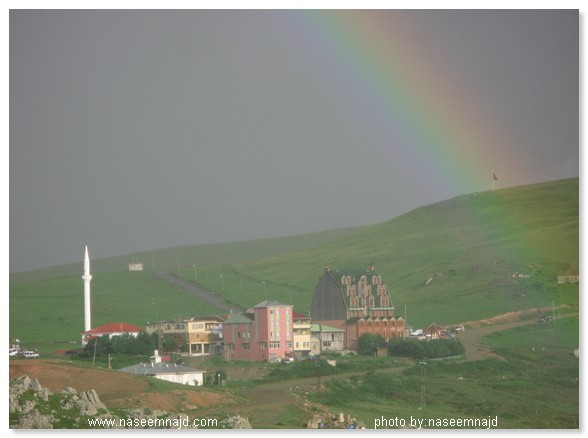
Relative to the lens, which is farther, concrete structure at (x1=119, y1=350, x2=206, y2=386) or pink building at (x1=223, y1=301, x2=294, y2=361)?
pink building at (x1=223, y1=301, x2=294, y2=361)

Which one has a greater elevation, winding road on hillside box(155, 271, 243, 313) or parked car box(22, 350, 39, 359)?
winding road on hillside box(155, 271, 243, 313)

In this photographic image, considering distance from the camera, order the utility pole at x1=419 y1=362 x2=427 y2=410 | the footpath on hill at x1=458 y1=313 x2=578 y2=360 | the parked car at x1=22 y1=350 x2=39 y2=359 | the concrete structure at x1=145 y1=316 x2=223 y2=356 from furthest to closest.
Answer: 1. the concrete structure at x1=145 y1=316 x2=223 y2=356
2. the footpath on hill at x1=458 y1=313 x2=578 y2=360
3. the parked car at x1=22 y1=350 x2=39 y2=359
4. the utility pole at x1=419 y1=362 x2=427 y2=410

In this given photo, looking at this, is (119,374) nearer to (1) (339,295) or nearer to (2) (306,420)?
(2) (306,420)

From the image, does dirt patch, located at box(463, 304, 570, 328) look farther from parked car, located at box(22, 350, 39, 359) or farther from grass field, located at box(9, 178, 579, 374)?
parked car, located at box(22, 350, 39, 359)

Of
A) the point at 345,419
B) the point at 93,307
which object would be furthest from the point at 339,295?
the point at 345,419

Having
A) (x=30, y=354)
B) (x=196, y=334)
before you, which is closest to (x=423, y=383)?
(x=196, y=334)

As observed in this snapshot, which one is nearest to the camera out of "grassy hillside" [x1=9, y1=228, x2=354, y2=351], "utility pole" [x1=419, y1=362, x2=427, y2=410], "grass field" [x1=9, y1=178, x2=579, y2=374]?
"utility pole" [x1=419, y1=362, x2=427, y2=410]

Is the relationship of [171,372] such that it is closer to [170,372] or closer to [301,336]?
[170,372]

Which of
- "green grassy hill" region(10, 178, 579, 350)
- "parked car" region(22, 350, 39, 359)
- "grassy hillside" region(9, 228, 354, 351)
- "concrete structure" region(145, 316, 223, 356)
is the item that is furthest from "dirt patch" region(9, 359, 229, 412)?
"green grassy hill" region(10, 178, 579, 350)
